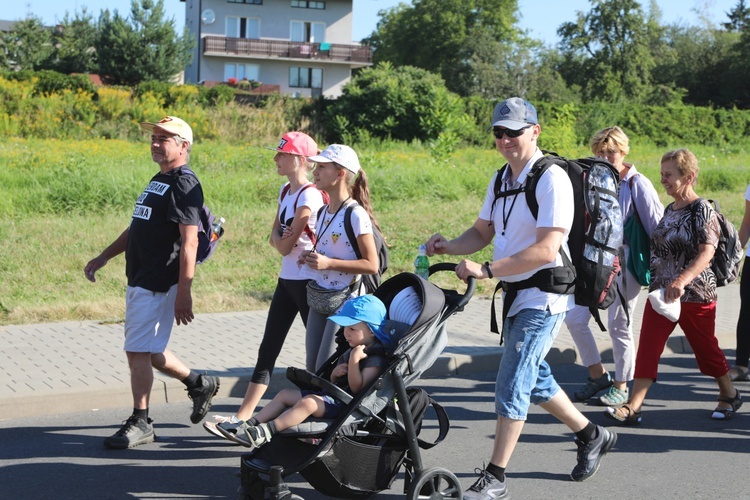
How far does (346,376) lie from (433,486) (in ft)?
2.25

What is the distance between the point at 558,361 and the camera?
861 centimetres

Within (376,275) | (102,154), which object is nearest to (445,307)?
(376,275)

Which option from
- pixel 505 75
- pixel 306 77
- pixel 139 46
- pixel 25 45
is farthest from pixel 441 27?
pixel 25 45

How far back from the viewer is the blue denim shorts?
465 centimetres

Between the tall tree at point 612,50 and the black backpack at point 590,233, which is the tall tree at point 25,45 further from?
the black backpack at point 590,233

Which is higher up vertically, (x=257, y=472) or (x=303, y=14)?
(x=303, y=14)

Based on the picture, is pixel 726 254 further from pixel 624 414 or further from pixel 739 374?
pixel 739 374

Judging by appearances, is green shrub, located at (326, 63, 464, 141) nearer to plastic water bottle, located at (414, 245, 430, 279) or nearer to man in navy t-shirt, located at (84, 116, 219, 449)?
man in navy t-shirt, located at (84, 116, 219, 449)

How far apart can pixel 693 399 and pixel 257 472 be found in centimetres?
432

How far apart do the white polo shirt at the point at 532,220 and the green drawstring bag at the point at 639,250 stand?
188cm

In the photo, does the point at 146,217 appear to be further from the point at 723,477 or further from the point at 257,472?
the point at 723,477

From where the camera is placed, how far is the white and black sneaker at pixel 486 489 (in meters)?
4.63

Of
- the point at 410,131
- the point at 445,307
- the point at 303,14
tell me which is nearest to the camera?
the point at 445,307

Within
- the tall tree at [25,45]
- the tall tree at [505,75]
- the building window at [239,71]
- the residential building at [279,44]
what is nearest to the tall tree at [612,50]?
the tall tree at [505,75]
